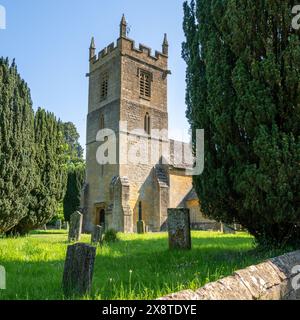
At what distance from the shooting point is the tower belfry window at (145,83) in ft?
94.4

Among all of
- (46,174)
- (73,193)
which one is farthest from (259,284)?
(73,193)

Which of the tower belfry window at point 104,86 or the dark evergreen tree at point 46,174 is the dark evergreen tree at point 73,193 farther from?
the dark evergreen tree at point 46,174

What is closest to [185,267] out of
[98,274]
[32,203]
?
[98,274]

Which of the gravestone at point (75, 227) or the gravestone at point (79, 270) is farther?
the gravestone at point (75, 227)

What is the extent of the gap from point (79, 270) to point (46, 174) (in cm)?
1141

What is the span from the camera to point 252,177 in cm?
648

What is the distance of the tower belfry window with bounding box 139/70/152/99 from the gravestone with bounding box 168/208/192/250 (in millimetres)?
21569

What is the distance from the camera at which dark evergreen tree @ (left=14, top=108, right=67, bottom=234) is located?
14.0m

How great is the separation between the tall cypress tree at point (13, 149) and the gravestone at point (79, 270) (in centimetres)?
782


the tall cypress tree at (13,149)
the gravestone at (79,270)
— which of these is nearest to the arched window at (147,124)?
the tall cypress tree at (13,149)

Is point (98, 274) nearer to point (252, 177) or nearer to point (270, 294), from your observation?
point (270, 294)

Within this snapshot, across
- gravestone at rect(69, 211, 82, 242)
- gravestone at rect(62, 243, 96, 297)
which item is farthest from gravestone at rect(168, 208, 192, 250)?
gravestone at rect(69, 211, 82, 242)

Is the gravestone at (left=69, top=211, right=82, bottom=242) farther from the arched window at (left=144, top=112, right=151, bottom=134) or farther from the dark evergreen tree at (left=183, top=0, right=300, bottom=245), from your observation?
the arched window at (left=144, top=112, right=151, bottom=134)
